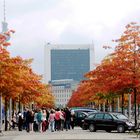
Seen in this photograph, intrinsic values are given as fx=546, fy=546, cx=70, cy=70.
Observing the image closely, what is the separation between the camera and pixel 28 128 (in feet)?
132

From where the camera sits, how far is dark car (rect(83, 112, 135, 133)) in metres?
37.3

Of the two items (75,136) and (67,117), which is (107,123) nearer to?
(67,117)

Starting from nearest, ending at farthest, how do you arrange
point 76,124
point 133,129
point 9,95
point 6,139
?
point 6,139, point 133,129, point 9,95, point 76,124

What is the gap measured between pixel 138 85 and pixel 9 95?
10.3 m

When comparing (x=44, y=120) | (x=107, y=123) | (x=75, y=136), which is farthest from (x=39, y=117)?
(x=75, y=136)

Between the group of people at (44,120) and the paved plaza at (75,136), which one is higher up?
the group of people at (44,120)

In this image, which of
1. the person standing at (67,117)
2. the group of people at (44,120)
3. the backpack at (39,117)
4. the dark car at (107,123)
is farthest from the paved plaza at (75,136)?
the person standing at (67,117)

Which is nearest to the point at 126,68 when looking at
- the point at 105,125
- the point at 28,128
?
the point at 105,125

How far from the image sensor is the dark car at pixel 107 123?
3734 centimetres

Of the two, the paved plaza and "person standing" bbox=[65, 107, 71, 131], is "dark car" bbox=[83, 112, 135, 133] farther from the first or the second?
the paved plaza

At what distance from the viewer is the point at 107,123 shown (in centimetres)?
3841

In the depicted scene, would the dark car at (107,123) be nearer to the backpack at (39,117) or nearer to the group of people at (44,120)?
the group of people at (44,120)

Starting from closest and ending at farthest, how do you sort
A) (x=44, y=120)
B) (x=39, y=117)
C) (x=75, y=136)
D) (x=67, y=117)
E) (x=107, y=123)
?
(x=75, y=136) → (x=107, y=123) → (x=39, y=117) → (x=44, y=120) → (x=67, y=117)

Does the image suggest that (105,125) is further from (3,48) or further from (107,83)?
(3,48)
